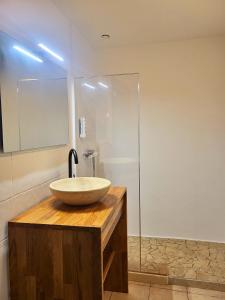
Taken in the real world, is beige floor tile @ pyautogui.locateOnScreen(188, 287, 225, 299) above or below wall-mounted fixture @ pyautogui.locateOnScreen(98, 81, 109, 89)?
below

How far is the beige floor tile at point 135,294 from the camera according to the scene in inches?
79.7

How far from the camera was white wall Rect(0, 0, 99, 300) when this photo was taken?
1.30 m

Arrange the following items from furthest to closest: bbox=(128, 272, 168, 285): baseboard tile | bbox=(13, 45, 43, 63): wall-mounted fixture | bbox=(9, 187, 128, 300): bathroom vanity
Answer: bbox=(128, 272, 168, 285): baseboard tile < bbox=(13, 45, 43, 63): wall-mounted fixture < bbox=(9, 187, 128, 300): bathroom vanity

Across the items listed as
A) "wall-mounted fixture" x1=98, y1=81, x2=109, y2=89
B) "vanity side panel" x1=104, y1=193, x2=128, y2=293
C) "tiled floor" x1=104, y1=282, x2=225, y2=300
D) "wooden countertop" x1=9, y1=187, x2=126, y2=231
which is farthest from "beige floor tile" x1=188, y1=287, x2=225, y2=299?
"wall-mounted fixture" x1=98, y1=81, x2=109, y2=89

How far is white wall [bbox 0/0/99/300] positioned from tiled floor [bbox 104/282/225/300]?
111 cm

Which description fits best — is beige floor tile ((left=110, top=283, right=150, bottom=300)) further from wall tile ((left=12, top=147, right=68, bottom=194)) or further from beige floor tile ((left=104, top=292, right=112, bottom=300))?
wall tile ((left=12, top=147, right=68, bottom=194))

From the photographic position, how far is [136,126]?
9.39ft

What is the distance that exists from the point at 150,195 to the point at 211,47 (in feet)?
5.96

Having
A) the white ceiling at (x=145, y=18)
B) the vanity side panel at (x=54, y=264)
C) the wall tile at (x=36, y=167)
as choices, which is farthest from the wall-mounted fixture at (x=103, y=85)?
the vanity side panel at (x=54, y=264)

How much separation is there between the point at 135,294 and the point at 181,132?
1.73 m

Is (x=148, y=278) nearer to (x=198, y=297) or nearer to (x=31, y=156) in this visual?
(x=198, y=297)

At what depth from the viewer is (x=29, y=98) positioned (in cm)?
156

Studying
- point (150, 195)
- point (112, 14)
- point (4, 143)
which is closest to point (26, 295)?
point (4, 143)

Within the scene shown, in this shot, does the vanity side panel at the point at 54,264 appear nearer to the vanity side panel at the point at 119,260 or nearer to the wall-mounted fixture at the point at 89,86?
the vanity side panel at the point at 119,260
